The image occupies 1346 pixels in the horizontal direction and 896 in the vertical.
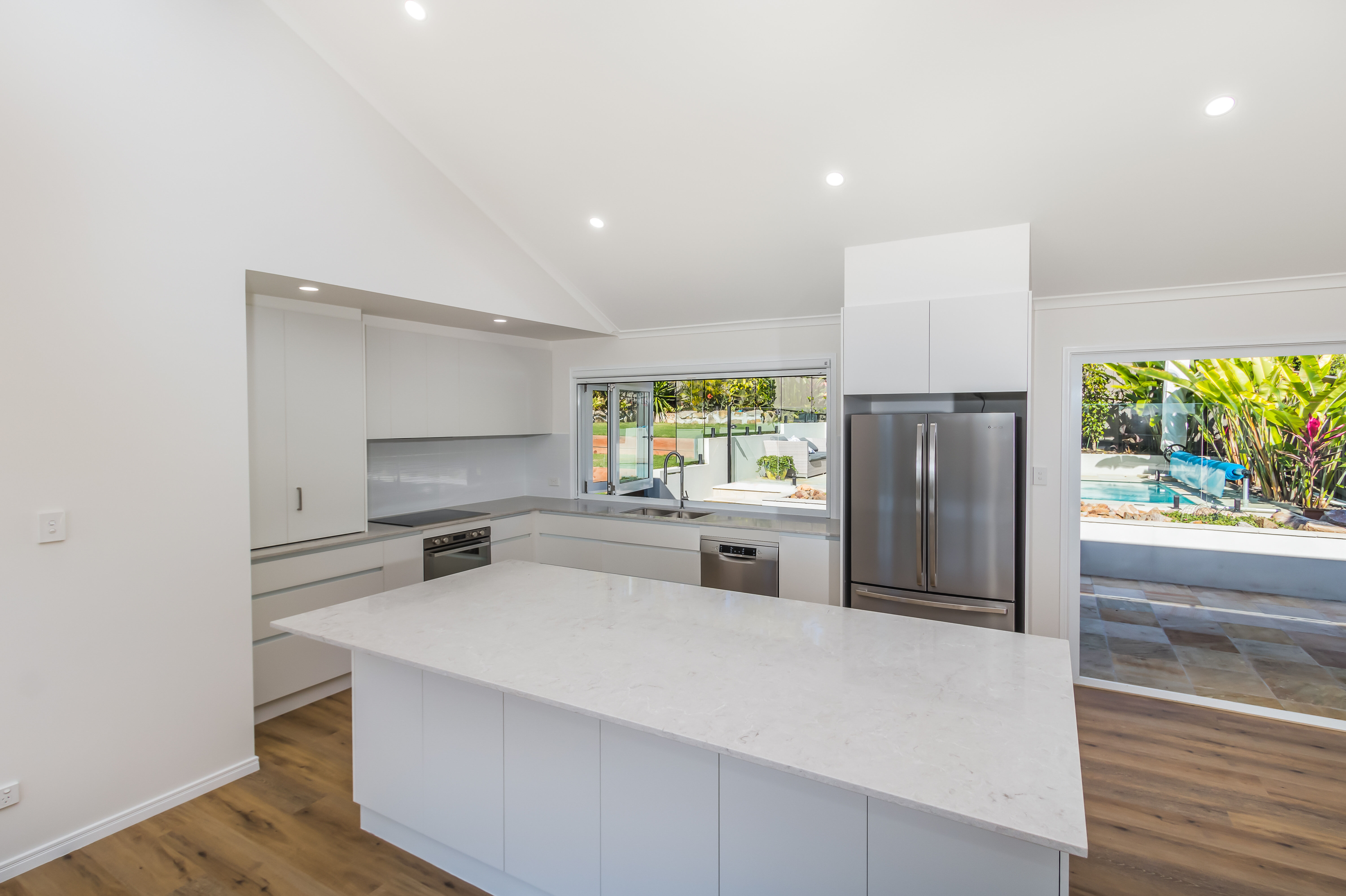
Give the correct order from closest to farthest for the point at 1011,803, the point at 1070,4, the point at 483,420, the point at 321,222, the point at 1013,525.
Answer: the point at 1011,803
the point at 1070,4
the point at 321,222
the point at 1013,525
the point at 483,420

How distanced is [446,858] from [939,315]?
310cm

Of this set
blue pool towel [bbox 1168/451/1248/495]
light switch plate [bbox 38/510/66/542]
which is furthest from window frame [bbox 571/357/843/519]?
light switch plate [bbox 38/510/66/542]

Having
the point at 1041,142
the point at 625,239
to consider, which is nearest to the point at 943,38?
the point at 1041,142

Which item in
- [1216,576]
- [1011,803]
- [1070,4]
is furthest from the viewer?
[1216,576]

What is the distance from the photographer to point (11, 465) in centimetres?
211

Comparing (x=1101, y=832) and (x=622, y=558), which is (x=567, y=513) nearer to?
(x=622, y=558)

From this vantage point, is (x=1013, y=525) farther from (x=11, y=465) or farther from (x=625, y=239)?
(x=11, y=465)

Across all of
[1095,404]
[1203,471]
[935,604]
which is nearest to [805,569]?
[935,604]

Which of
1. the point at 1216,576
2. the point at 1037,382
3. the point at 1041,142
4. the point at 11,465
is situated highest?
the point at 1041,142

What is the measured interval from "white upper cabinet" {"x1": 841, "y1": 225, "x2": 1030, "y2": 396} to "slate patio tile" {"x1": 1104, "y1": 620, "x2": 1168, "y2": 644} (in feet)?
5.77

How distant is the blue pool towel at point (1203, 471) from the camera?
11.1ft

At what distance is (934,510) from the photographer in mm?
3209

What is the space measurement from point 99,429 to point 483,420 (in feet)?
8.04

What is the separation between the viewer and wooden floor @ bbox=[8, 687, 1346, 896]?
2090 millimetres
